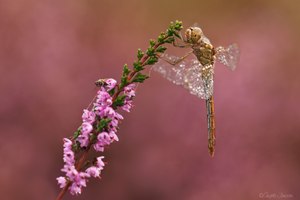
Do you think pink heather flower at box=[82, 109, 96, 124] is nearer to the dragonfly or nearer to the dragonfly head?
the dragonfly

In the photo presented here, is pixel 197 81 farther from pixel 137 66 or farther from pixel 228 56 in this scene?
pixel 137 66

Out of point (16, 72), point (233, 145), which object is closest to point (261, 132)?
point (233, 145)

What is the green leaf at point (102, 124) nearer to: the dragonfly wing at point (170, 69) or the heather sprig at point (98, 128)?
the heather sprig at point (98, 128)

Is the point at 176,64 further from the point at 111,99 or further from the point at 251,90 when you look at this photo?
the point at 251,90

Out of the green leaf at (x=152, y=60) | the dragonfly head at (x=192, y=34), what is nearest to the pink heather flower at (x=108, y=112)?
the green leaf at (x=152, y=60)

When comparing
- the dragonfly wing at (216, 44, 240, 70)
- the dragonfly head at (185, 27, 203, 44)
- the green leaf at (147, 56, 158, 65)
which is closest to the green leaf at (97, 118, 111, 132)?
the green leaf at (147, 56, 158, 65)

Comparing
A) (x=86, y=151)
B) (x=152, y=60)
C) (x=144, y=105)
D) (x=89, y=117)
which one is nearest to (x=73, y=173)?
(x=86, y=151)
